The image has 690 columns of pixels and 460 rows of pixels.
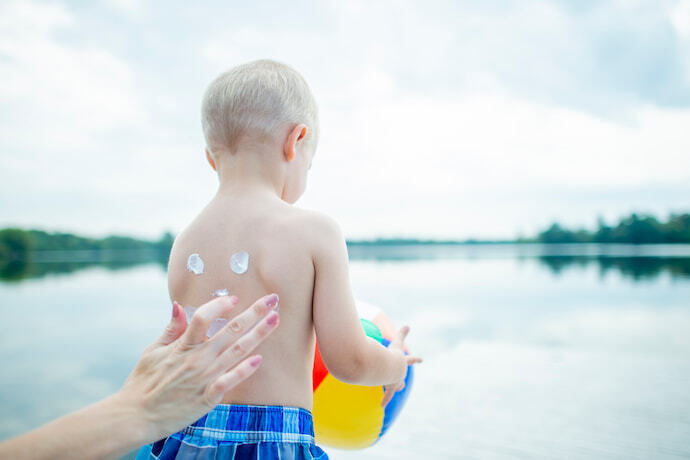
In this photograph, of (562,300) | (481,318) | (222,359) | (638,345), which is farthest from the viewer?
(562,300)

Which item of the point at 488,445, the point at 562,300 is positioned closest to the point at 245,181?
the point at 488,445

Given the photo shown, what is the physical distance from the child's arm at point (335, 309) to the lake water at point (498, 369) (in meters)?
1.79

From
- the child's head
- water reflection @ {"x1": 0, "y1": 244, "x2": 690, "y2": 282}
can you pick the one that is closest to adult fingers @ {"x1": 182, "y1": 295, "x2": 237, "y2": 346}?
the child's head

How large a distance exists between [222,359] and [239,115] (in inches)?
24.2

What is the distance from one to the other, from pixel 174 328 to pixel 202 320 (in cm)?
14

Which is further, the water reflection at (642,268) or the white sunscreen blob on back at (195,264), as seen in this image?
the water reflection at (642,268)

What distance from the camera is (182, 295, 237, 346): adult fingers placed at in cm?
93

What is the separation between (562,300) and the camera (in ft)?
31.1

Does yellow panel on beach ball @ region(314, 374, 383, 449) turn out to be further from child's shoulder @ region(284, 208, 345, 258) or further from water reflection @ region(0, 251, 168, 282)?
water reflection @ region(0, 251, 168, 282)

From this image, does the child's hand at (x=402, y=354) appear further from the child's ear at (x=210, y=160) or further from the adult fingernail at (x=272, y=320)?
the child's ear at (x=210, y=160)

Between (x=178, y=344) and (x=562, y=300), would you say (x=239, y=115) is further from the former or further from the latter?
(x=562, y=300)

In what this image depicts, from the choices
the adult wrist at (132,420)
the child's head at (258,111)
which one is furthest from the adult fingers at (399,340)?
the adult wrist at (132,420)

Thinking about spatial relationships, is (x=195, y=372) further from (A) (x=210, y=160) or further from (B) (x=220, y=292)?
(A) (x=210, y=160)

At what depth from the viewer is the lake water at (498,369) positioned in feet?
9.58
